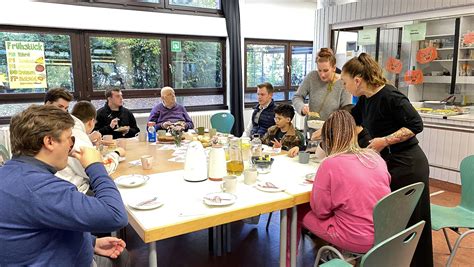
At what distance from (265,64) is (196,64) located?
58.7 inches

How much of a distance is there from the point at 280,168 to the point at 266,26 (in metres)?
4.69

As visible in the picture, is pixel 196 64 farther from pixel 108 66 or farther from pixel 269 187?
pixel 269 187

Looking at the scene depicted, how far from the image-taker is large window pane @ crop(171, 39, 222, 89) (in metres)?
5.77

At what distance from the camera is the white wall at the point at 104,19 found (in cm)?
439

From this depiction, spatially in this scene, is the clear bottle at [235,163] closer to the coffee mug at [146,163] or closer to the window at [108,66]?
the coffee mug at [146,163]

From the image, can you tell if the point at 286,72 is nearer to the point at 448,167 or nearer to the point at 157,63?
the point at 157,63

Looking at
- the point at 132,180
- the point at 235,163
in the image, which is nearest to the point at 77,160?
the point at 132,180

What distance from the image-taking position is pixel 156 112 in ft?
15.0

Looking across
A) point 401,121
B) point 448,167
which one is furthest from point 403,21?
point 401,121

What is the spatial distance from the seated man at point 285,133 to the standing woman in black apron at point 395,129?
35.3 inches

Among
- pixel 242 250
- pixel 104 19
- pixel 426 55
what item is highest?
pixel 104 19

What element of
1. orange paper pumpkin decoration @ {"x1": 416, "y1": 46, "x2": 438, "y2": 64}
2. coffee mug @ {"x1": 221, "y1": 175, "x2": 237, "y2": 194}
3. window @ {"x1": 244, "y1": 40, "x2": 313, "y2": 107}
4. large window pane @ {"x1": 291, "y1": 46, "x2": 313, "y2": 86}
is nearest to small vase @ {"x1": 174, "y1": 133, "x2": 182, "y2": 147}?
coffee mug @ {"x1": 221, "y1": 175, "x2": 237, "y2": 194}

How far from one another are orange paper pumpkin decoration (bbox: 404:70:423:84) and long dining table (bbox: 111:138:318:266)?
10.8 ft

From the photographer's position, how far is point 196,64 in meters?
6.00
